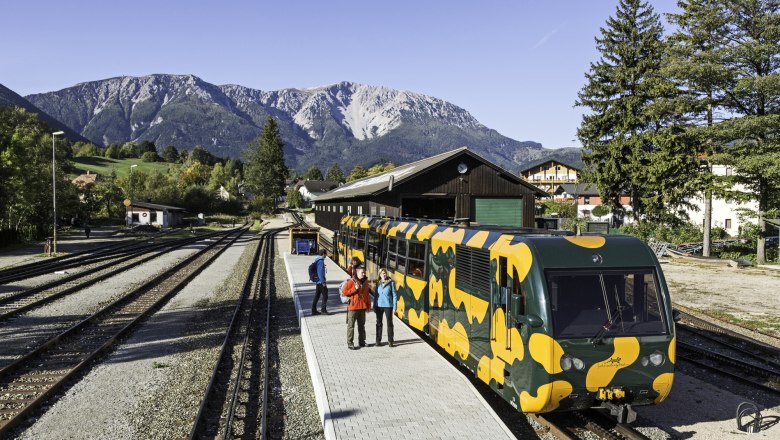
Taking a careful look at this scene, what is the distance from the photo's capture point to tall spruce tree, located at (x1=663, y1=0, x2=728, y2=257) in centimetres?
3082

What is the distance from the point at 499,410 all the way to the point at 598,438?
6.16ft

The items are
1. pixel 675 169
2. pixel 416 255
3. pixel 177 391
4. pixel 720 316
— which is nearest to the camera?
pixel 177 391

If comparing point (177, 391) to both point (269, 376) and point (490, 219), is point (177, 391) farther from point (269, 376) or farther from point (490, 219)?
point (490, 219)

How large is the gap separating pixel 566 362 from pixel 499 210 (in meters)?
26.6

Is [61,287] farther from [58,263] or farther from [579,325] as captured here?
[579,325]

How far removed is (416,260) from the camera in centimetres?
1345

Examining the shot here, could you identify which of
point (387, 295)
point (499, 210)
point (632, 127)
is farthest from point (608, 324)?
point (632, 127)

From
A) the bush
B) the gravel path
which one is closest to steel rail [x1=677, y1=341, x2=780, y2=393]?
the gravel path

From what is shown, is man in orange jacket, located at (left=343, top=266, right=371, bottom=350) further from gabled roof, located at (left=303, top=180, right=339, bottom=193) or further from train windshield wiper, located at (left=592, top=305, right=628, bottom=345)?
gabled roof, located at (left=303, top=180, right=339, bottom=193)

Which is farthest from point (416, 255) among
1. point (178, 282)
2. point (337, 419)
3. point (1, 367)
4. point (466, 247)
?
point (178, 282)

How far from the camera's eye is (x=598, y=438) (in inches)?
313

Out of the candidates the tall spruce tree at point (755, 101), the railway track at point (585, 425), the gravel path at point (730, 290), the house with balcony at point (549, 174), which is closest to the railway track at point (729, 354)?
the gravel path at point (730, 290)

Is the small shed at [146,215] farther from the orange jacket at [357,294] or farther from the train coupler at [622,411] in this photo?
the train coupler at [622,411]

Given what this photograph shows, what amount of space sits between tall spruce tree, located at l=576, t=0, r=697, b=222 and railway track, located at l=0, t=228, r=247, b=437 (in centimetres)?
3272
